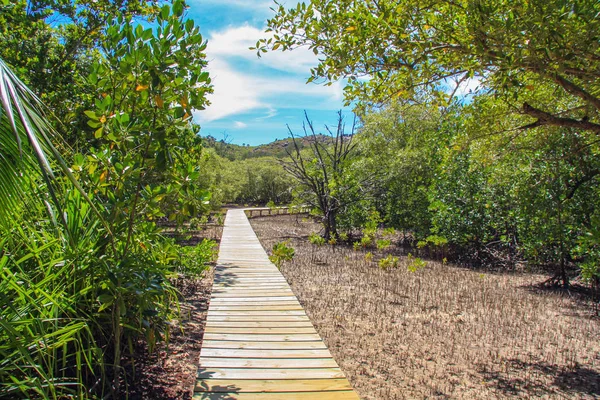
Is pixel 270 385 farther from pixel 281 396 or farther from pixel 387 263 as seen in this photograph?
pixel 387 263

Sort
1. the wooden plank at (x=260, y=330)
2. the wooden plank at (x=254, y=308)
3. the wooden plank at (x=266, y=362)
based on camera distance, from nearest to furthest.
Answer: the wooden plank at (x=266, y=362)
the wooden plank at (x=260, y=330)
the wooden plank at (x=254, y=308)

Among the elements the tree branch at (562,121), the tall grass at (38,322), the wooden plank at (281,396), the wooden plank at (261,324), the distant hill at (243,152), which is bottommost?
the wooden plank at (281,396)

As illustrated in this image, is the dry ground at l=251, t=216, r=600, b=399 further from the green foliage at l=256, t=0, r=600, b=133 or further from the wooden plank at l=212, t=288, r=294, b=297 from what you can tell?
the green foliage at l=256, t=0, r=600, b=133

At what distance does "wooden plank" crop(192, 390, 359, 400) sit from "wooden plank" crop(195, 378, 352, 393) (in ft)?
0.13

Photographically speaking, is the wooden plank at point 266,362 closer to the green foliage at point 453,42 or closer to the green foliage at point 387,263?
the green foliage at point 453,42

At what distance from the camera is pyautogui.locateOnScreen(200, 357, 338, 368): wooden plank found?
3.07 meters

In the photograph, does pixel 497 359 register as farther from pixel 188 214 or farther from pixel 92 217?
pixel 92 217

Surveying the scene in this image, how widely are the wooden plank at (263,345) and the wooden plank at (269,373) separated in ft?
1.32

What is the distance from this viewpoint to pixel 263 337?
3676mm

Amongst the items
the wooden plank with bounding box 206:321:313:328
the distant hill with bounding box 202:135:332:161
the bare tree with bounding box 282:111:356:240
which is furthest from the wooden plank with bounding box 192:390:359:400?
the distant hill with bounding box 202:135:332:161

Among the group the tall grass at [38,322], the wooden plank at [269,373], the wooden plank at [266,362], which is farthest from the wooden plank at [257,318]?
the tall grass at [38,322]

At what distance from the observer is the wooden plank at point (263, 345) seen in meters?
3.42

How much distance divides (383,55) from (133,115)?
7.18ft

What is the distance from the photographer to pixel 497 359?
4.04 meters
